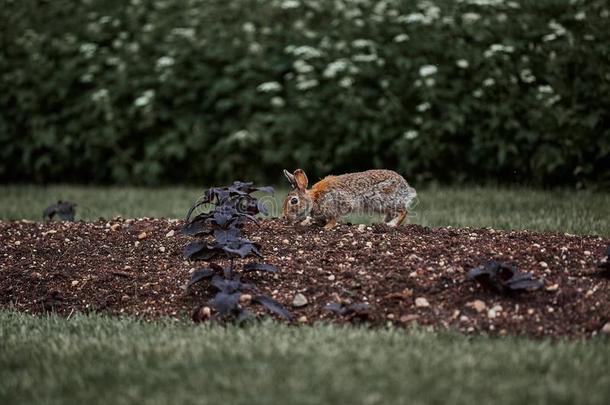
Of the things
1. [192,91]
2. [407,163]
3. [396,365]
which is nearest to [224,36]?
[192,91]

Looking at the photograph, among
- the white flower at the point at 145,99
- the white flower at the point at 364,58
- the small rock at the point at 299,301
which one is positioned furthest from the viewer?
the white flower at the point at 145,99

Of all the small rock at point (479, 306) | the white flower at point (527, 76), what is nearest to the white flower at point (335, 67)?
the white flower at point (527, 76)

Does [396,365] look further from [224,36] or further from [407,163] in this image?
[224,36]

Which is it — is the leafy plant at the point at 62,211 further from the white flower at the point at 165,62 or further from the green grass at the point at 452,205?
the white flower at the point at 165,62

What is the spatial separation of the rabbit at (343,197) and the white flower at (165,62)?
17.4ft

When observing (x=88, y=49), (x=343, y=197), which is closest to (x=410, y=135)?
(x=343, y=197)

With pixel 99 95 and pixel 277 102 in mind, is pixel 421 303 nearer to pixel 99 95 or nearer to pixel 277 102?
pixel 277 102

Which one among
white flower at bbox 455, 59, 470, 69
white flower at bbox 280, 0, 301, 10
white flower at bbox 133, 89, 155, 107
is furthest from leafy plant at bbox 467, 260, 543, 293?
white flower at bbox 133, 89, 155, 107

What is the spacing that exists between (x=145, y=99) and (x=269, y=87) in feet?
5.31

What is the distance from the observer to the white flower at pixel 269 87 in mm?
10570

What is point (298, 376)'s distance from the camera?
3.53 m

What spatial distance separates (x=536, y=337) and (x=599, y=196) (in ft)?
16.1

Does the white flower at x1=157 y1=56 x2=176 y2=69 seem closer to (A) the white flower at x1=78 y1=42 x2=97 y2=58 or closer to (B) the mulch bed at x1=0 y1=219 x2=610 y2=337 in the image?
(A) the white flower at x1=78 y1=42 x2=97 y2=58

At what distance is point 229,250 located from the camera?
17.1 ft
